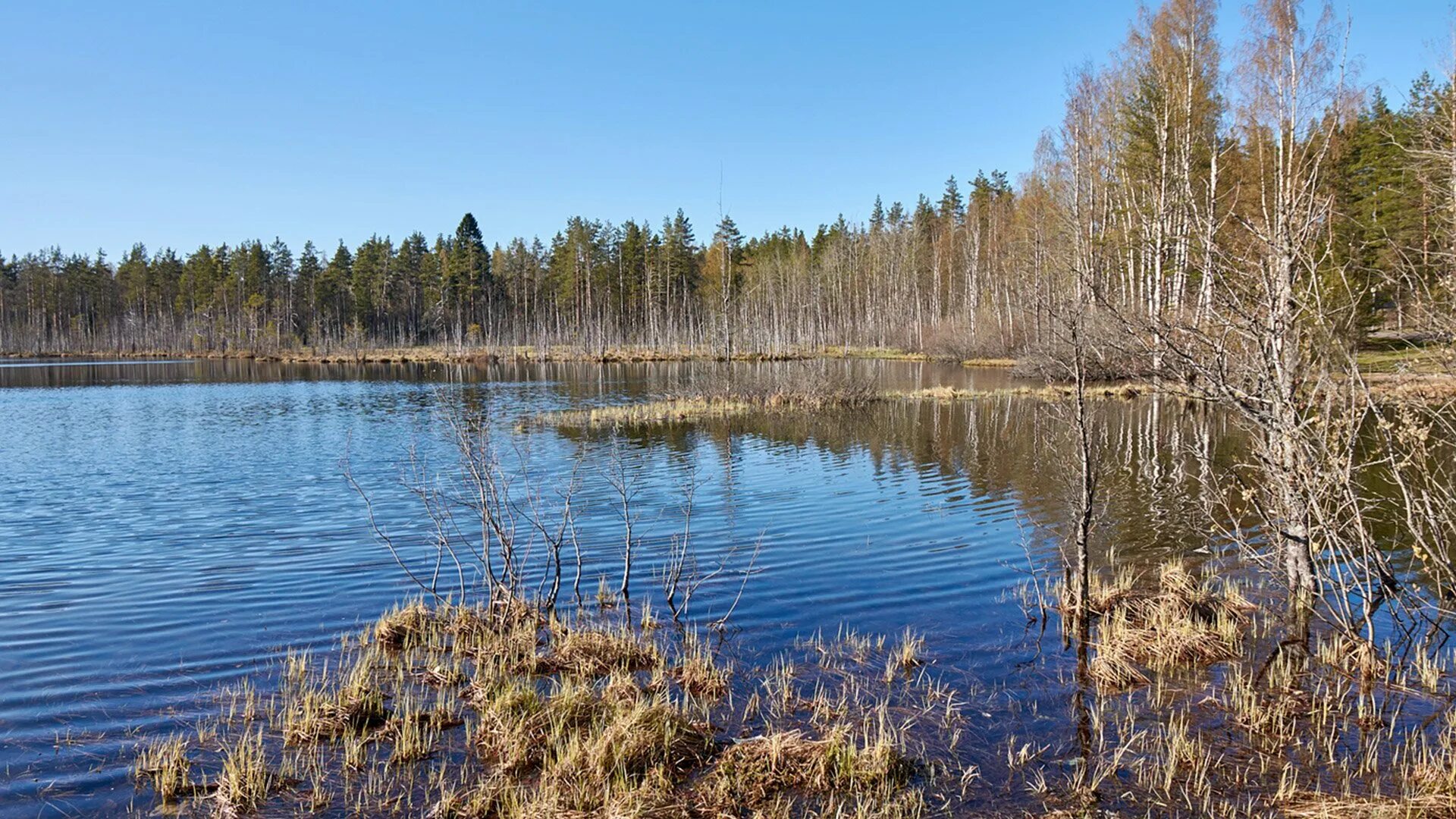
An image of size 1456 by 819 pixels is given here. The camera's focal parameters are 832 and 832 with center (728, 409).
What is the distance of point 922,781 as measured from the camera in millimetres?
5102

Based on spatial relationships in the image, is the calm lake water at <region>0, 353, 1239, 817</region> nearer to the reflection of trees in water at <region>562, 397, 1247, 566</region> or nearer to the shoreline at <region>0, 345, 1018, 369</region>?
the reflection of trees in water at <region>562, 397, 1247, 566</region>

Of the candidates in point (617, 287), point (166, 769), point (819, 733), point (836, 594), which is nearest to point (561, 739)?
point (819, 733)

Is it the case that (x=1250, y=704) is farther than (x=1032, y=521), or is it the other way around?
(x=1032, y=521)

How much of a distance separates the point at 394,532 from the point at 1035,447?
13.9 m

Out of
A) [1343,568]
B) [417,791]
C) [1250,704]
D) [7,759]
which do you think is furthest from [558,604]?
[1343,568]

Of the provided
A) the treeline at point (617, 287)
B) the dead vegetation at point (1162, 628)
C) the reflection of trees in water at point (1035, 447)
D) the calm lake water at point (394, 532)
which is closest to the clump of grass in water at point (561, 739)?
the calm lake water at point (394, 532)

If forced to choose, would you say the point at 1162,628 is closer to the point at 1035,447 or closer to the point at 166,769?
the point at 166,769

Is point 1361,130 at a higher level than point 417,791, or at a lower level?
higher

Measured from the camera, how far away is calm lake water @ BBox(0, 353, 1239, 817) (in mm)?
6805

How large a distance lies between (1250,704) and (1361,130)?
179 feet

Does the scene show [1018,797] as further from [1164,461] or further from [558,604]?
[1164,461]

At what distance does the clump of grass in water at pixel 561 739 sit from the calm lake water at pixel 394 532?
71cm

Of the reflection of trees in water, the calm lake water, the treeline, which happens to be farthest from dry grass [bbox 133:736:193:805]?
the treeline

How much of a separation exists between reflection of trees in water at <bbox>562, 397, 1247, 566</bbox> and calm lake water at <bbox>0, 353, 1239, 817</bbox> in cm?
12
